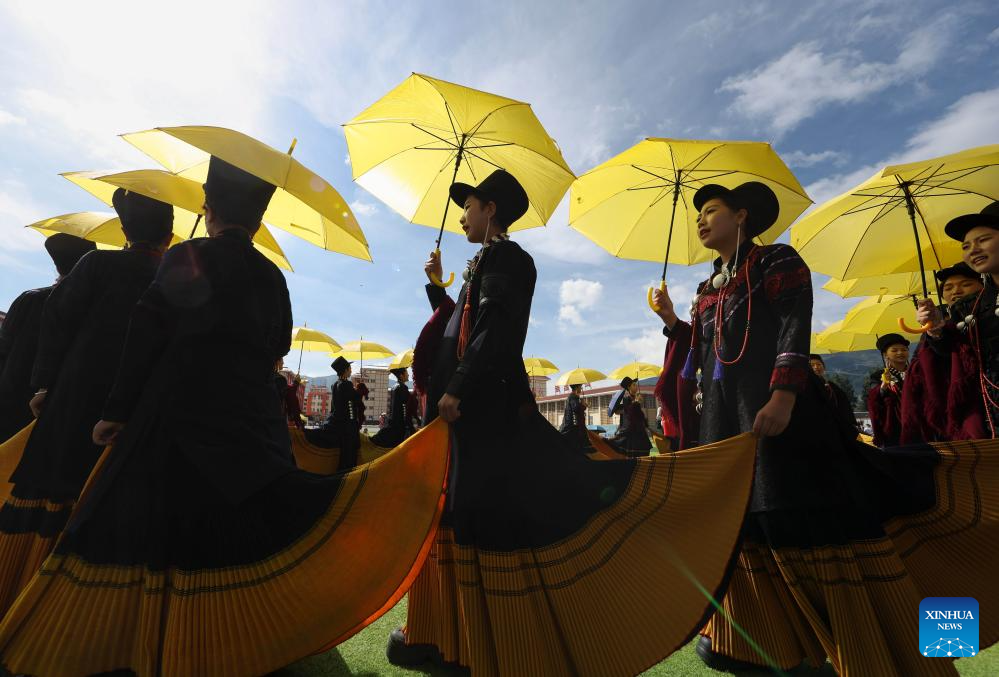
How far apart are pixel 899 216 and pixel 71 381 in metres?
6.62

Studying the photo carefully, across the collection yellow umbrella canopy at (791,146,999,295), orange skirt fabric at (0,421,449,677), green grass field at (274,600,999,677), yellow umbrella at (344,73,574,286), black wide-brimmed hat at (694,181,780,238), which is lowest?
green grass field at (274,600,999,677)

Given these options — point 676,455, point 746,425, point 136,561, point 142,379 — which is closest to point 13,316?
point 142,379

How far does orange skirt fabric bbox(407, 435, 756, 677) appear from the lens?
187 cm

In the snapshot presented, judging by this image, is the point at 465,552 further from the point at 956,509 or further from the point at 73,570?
the point at 956,509

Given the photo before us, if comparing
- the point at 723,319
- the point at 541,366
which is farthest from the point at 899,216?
the point at 541,366

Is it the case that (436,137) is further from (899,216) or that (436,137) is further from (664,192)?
(899,216)

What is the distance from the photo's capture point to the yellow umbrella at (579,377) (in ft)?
65.7

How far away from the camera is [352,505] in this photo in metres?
2.00

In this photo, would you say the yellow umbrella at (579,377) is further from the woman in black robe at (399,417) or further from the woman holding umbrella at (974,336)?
the woman holding umbrella at (974,336)

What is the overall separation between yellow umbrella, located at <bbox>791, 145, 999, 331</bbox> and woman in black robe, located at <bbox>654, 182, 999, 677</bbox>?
2655 millimetres

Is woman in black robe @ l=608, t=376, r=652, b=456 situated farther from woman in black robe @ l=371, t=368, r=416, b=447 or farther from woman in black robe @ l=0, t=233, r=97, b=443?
woman in black robe @ l=0, t=233, r=97, b=443

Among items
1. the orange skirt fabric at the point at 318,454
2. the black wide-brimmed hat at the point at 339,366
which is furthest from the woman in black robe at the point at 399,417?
the orange skirt fabric at the point at 318,454

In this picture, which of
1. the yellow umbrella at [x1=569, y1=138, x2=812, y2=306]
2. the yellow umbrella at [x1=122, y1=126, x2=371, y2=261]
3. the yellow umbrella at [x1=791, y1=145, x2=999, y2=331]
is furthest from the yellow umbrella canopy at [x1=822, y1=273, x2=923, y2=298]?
the yellow umbrella at [x1=122, y1=126, x2=371, y2=261]

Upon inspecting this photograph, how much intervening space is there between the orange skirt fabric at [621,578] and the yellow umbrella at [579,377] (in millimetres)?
17756
